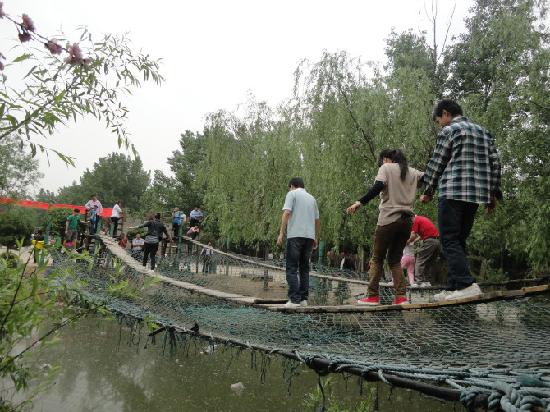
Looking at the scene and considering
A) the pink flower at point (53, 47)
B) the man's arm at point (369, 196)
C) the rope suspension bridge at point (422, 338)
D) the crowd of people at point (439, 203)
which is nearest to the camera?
the rope suspension bridge at point (422, 338)

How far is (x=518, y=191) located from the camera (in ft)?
26.2

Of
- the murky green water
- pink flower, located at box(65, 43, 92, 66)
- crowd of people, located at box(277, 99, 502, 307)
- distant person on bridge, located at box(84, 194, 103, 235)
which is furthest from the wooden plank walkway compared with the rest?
distant person on bridge, located at box(84, 194, 103, 235)

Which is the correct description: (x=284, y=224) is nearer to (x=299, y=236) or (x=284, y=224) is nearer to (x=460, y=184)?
(x=299, y=236)

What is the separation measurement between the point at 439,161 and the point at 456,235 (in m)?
0.46

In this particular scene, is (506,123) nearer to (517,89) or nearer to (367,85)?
(517,89)

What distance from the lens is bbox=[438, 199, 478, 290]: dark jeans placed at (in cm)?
253

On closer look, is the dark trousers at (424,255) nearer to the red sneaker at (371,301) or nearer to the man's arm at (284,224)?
the man's arm at (284,224)

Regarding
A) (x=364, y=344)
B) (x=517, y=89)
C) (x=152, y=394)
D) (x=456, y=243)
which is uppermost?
(x=517, y=89)

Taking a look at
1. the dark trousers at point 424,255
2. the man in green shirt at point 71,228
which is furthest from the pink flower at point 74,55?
the man in green shirt at point 71,228

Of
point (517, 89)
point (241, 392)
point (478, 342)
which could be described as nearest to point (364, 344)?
point (478, 342)

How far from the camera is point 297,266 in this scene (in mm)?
3859

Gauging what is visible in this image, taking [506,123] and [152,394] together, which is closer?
[152,394]

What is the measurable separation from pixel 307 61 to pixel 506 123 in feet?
14.4

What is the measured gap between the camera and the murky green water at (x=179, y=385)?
13.8 ft
